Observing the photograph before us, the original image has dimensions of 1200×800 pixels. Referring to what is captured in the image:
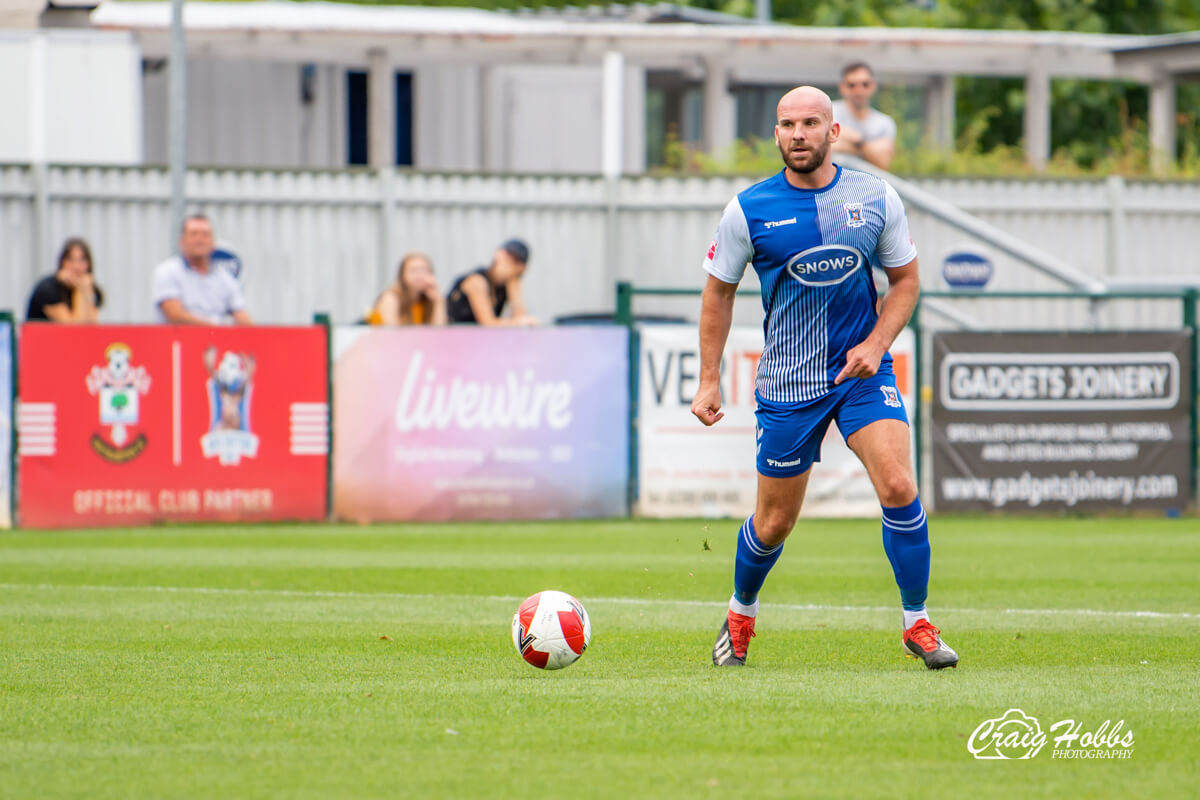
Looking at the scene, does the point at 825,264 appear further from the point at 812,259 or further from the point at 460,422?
the point at 460,422

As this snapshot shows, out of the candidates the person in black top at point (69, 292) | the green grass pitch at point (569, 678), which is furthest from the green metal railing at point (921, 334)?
the person in black top at point (69, 292)

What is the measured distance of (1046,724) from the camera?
18.4ft

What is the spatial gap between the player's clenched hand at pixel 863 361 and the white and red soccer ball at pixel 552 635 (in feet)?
4.53

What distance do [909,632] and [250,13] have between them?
63.3 ft

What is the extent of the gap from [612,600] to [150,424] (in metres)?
6.27

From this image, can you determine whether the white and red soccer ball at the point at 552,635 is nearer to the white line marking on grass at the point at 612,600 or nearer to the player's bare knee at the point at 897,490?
the player's bare knee at the point at 897,490

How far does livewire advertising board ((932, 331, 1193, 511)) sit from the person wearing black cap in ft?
12.1

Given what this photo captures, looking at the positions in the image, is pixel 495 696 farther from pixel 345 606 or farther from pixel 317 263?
pixel 317 263

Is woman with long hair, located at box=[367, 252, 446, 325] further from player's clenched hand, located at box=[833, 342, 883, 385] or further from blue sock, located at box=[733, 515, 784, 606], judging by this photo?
player's clenched hand, located at box=[833, 342, 883, 385]

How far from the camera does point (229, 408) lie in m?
15.0

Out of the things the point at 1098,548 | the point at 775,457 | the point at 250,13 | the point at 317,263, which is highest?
the point at 250,13

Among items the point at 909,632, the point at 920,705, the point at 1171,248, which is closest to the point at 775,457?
the point at 909,632

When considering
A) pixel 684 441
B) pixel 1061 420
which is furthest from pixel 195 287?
pixel 1061 420

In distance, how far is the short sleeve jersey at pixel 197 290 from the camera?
1534 centimetres
